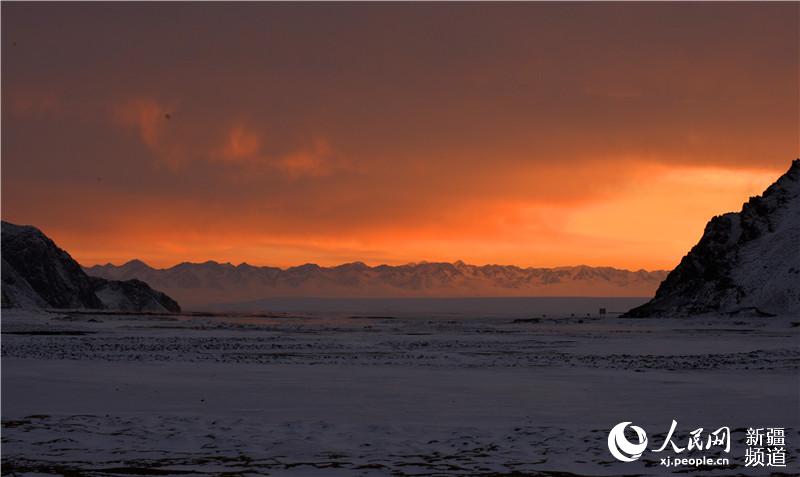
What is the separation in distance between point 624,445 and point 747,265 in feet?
366

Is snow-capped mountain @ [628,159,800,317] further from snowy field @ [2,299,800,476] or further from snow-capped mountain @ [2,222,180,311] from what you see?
snow-capped mountain @ [2,222,180,311]

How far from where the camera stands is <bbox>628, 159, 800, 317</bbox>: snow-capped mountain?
108 m

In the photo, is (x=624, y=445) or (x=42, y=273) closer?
(x=624, y=445)

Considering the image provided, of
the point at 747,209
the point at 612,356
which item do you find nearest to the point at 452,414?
the point at 612,356

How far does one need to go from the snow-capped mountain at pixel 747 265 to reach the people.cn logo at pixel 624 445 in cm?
9099

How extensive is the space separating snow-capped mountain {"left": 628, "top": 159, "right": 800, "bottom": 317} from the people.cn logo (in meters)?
91.0

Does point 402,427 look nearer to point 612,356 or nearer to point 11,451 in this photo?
point 11,451

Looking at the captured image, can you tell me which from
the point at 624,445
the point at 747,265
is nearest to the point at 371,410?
the point at 624,445

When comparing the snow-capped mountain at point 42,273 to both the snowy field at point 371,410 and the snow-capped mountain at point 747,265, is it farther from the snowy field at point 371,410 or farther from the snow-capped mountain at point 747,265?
the snowy field at point 371,410

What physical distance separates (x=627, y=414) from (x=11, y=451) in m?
13.3

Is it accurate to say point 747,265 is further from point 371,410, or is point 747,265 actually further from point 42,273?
point 42,273

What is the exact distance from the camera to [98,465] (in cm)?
1516

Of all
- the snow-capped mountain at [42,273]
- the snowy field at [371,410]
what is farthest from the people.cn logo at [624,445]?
the snow-capped mountain at [42,273]

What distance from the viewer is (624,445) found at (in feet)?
54.5
